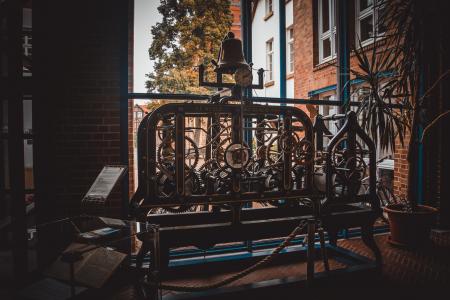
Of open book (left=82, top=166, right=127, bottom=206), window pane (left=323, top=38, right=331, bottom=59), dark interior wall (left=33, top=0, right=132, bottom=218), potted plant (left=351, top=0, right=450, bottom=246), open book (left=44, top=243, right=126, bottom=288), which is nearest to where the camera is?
open book (left=44, top=243, right=126, bottom=288)

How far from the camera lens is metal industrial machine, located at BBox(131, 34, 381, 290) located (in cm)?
247

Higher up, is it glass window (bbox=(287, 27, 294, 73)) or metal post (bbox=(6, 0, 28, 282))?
glass window (bbox=(287, 27, 294, 73))

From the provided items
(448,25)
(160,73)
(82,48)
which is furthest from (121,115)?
(160,73)

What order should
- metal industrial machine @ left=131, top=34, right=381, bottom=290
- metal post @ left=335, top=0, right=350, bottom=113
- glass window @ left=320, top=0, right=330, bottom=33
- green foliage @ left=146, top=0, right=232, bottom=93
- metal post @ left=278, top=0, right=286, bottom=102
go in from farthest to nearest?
green foliage @ left=146, top=0, right=232, bottom=93 < glass window @ left=320, top=0, right=330, bottom=33 < metal post @ left=335, top=0, right=350, bottom=113 < metal post @ left=278, top=0, right=286, bottom=102 < metal industrial machine @ left=131, top=34, right=381, bottom=290

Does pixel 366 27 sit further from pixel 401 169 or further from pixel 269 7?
pixel 269 7

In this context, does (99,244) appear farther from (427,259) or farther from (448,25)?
(448,25)

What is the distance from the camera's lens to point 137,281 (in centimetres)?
256

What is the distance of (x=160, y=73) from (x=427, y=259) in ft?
27.7

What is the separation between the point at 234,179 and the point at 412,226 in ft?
8.08

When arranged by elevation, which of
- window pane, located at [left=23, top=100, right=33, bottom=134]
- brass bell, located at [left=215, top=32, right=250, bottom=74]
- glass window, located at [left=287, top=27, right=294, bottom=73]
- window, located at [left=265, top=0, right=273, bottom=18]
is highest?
window, located at [left=265, top=0, right=273, bottom=18]

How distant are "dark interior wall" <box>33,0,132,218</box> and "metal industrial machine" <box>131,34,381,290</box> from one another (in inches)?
25.7

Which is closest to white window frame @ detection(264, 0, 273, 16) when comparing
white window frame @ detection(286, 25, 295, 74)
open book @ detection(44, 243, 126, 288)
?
white window frame @ detection(286, 25, 295, 74)

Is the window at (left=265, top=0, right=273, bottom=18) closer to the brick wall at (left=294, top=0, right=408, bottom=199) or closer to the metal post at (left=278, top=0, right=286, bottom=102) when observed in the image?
the brick wall at (left=294, top=0, right=408, bottom=199)

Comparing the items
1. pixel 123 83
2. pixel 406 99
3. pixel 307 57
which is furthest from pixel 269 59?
pixel 123 83
